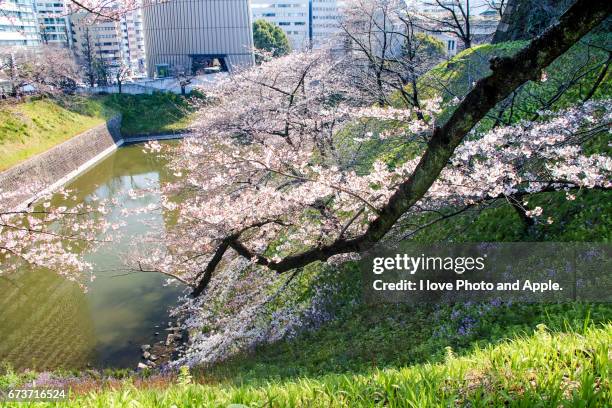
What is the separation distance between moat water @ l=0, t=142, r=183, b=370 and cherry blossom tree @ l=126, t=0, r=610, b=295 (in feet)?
6.29

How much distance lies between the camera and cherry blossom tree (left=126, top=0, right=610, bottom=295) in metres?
3.59

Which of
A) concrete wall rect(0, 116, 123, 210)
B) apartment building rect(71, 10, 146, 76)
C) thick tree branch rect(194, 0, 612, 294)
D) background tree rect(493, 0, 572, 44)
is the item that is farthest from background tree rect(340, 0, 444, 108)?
apartment building rect(71, 10, 146, 76)

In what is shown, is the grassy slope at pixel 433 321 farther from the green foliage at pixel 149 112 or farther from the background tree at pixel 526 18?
the green foliage at pixel 149 112

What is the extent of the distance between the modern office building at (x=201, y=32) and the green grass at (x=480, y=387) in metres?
41.6

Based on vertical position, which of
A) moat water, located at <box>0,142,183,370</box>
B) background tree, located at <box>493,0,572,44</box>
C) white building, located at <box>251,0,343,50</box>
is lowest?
moat water, located at <box>0,142,183,370</box>

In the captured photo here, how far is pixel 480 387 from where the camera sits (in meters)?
2.78

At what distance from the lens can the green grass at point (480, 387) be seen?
2539 mm

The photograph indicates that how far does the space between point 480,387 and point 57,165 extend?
85.1 ft

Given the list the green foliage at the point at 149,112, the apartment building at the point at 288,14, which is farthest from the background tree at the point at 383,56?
the apartment building at the point at 288,14

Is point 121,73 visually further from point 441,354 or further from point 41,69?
point 441,354

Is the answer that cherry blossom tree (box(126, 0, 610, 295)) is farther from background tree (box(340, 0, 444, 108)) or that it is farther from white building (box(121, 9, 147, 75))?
white building (box(121, 9, 147, 75))

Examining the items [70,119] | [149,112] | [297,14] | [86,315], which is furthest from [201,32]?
[297,14]

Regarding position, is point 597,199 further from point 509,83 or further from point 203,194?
point 203,194

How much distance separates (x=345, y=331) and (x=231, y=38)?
41626 millimetres
